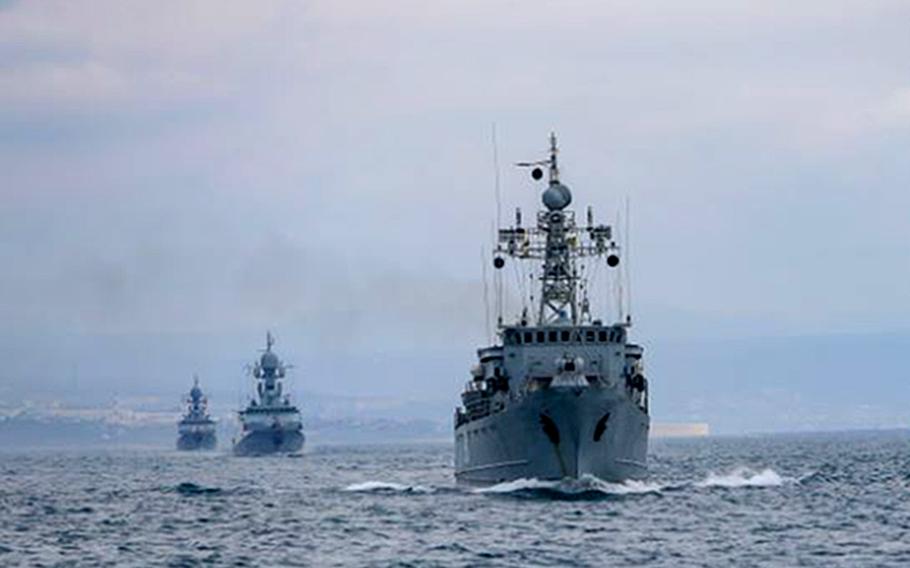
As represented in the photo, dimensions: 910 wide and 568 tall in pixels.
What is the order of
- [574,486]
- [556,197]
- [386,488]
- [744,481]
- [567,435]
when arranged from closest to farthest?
[567,435] → [574,486] → [556,197] → [744,481] → [386,488]

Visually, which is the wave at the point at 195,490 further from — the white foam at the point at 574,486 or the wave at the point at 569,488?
the wave at the point at 569,488

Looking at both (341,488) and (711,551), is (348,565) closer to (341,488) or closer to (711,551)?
(711,551)

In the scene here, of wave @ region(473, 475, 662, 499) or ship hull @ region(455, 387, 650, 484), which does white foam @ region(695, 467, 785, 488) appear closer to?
ship hull @ region(455, 387, 650, 484)

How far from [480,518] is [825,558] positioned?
867 inches

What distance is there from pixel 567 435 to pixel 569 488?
2.64 m

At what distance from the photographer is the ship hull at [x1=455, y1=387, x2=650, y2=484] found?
101562mm

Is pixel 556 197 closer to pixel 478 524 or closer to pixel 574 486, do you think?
pixel 574 486

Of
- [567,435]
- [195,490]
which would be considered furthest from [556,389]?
[195,490]

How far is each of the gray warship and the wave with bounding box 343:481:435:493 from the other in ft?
11.8

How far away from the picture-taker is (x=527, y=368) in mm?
111500

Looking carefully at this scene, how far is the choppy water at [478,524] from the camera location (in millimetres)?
73438

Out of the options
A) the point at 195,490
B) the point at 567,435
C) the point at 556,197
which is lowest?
the point at 195,490

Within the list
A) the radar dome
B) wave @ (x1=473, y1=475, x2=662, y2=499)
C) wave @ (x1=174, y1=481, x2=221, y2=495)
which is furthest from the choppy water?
the radar dome

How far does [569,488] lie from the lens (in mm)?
101875
